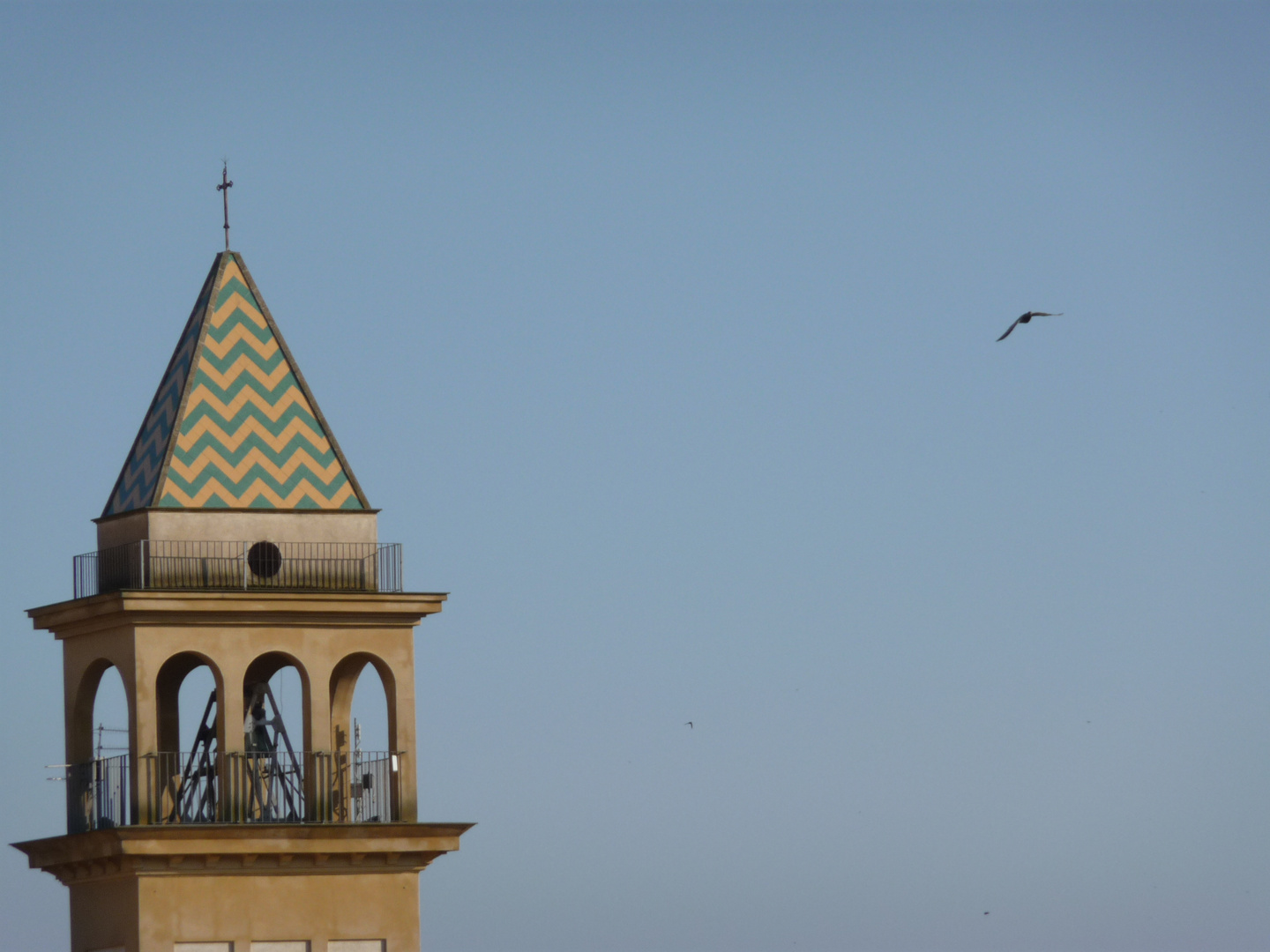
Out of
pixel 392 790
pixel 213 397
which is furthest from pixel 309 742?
pixel 213 397

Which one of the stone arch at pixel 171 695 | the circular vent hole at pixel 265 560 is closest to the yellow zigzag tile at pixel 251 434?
the circular vent hole at pixel 265 560

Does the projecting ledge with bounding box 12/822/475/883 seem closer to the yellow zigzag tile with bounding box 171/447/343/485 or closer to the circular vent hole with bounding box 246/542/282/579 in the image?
the circular vent hole with bounding box 246/542/282/579

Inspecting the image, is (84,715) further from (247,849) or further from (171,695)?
(247,849)

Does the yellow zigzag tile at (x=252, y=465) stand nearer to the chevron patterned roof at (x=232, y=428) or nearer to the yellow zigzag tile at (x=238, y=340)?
the chevron patterned roof at (x=232, y=428)

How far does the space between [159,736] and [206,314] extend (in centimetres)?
650

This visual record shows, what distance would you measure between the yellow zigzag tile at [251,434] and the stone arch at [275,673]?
3.20m

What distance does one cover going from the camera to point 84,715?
5056 cm

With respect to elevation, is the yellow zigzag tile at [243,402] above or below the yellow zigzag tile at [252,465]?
above

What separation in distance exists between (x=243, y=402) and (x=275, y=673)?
4.28m

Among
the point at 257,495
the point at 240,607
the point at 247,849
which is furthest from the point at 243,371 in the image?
the point at 247,849

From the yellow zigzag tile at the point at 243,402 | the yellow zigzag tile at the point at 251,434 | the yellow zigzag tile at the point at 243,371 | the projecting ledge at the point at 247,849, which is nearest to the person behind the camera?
the projecting ledge at the point at 247,849

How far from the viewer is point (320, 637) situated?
49562 mm

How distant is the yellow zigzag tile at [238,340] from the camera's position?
50.8m

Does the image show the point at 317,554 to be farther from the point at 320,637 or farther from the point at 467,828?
the point at 467,828
